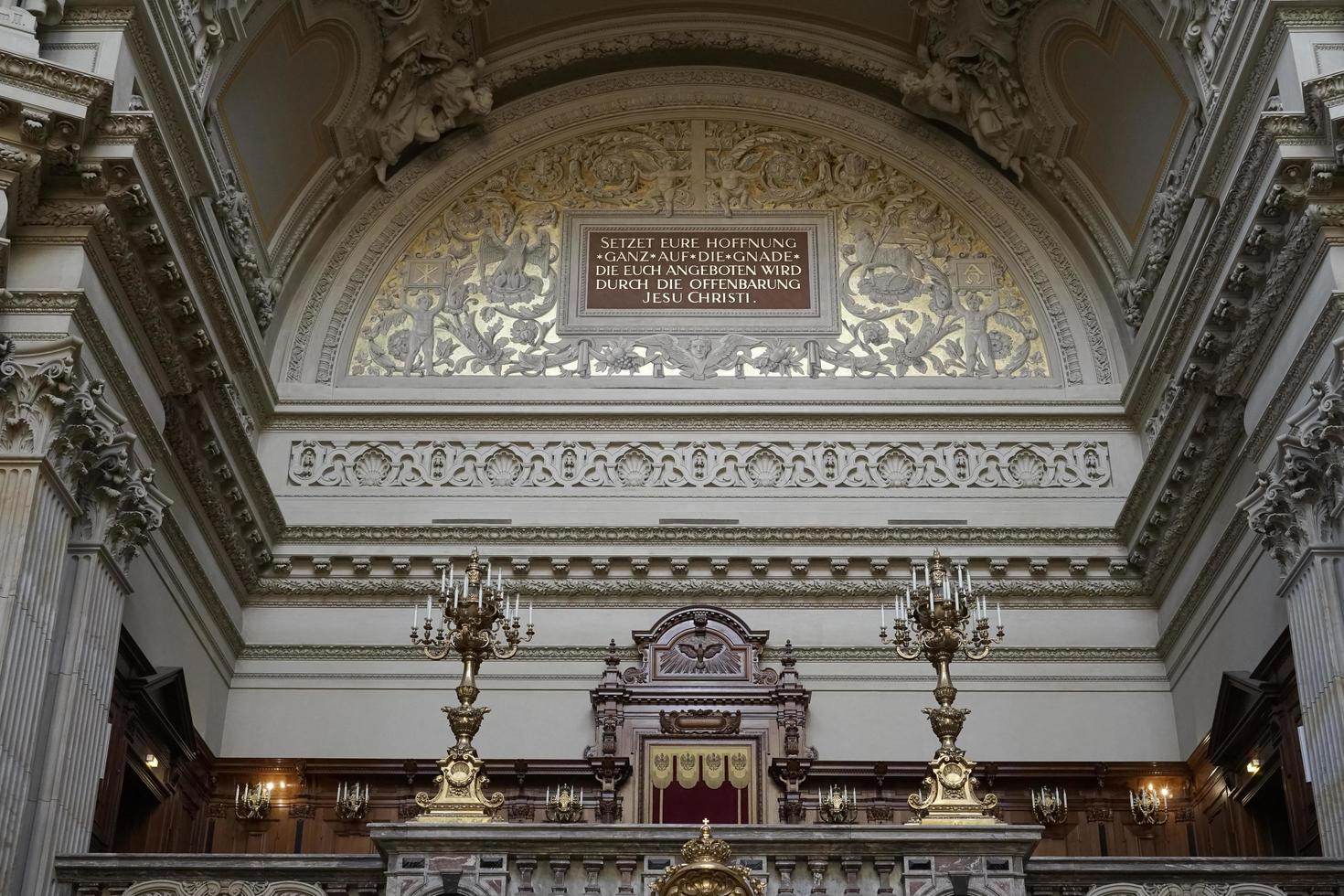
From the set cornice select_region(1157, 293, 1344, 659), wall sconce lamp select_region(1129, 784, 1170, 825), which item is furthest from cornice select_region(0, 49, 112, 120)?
wall sconce lamp select_region(1129, 784, 1170, 825)

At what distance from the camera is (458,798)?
392 inches

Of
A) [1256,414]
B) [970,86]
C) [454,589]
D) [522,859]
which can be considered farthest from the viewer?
[970,86]

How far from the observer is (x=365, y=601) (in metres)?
16.0

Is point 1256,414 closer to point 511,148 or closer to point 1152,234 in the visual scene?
point 1152,234

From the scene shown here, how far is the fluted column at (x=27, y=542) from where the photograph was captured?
33.4 ft

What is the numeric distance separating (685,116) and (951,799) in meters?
11.1

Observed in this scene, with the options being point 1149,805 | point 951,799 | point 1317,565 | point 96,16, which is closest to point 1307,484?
point 1317,565

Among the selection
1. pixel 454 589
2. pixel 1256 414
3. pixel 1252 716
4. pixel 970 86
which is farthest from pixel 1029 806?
pixel 970 86

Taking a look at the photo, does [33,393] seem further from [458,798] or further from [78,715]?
[458,798]

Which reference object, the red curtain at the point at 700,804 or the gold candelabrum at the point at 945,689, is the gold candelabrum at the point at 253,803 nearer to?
the red curtain at the point at 700,804

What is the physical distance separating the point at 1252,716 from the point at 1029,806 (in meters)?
2.67

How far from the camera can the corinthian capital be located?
10.6 m

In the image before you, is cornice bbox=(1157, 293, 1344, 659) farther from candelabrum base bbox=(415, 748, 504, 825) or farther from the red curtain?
candelabrum base bbox=(415, 748, 504, 825)

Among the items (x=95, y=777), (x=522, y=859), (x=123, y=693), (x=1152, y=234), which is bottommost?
(x=522, y=859)
